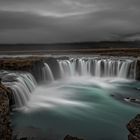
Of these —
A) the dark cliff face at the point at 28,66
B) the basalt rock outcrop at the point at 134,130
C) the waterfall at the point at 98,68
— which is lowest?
the waterfall at the point at 98,68

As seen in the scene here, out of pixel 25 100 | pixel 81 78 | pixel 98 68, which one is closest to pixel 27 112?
pixel 25 100

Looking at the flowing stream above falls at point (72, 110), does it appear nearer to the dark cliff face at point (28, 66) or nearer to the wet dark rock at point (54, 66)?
the dark cliff face at point (28, 66)

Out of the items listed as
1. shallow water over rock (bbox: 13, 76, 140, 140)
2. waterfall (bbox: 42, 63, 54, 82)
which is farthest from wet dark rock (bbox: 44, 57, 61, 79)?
shallow water over rock (bbox: 13, 76, 140, 140)

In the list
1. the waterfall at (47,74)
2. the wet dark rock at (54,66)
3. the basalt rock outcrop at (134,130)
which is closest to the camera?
the basalt rock outcrop at (134,130)


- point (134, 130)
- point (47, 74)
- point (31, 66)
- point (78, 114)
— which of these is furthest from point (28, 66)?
point (134, 130)

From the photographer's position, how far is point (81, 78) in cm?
3706

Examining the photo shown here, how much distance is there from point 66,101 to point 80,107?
215cm

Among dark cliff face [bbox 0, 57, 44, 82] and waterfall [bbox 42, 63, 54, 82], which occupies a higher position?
dark cliff face [bbox 0, 57, 44, 82]

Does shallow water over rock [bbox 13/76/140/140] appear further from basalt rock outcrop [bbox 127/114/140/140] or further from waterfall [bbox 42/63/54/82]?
waterfall [bbox 42/63/54/82]

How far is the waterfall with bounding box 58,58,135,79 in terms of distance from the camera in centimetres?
3659

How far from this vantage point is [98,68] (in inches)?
1518

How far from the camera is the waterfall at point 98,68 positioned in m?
36.6

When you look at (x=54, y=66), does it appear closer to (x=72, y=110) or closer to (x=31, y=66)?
(x=31, y=66)

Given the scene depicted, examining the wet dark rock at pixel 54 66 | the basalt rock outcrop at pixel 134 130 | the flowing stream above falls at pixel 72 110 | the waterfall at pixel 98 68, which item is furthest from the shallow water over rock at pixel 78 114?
the waterfall at pixel 98 68
